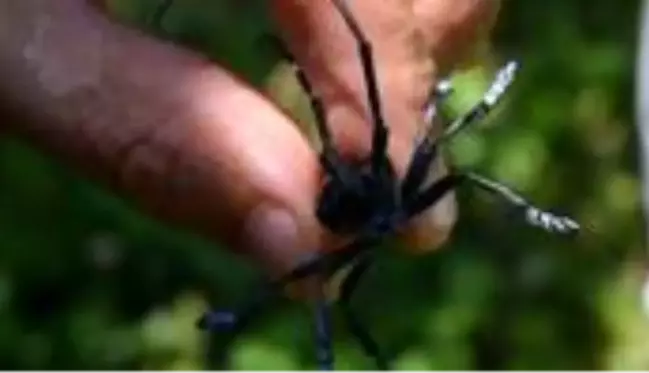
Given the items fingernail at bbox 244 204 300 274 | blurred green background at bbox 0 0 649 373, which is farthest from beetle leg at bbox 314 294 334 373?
blurred green background at bbox 0 0 649 373

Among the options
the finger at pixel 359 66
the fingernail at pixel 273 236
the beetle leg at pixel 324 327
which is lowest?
the beetle leg at pixel 324 327

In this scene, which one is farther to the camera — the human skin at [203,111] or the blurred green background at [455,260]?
the blurred green background at [455,260]

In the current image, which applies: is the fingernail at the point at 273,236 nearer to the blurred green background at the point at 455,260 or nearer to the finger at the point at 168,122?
the finger at the point at 168,122

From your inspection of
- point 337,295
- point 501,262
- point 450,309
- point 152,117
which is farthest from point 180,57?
point 501,262

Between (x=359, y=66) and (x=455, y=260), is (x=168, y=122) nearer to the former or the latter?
(x=359, y=66)

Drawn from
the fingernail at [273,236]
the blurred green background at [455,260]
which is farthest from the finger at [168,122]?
the blurred green background at [455,260]

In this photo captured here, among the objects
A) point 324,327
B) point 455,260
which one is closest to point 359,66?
point 324,327

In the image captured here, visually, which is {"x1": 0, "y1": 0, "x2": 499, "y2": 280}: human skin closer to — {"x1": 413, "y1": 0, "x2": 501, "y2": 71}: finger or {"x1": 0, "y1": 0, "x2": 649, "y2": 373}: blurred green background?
{"x1": 413, "y1": 0, "x2": 501, "y2": 71}: finger

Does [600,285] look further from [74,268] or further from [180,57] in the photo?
[180,57]

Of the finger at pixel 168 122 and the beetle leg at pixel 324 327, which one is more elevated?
the finger at pixel 168 122
